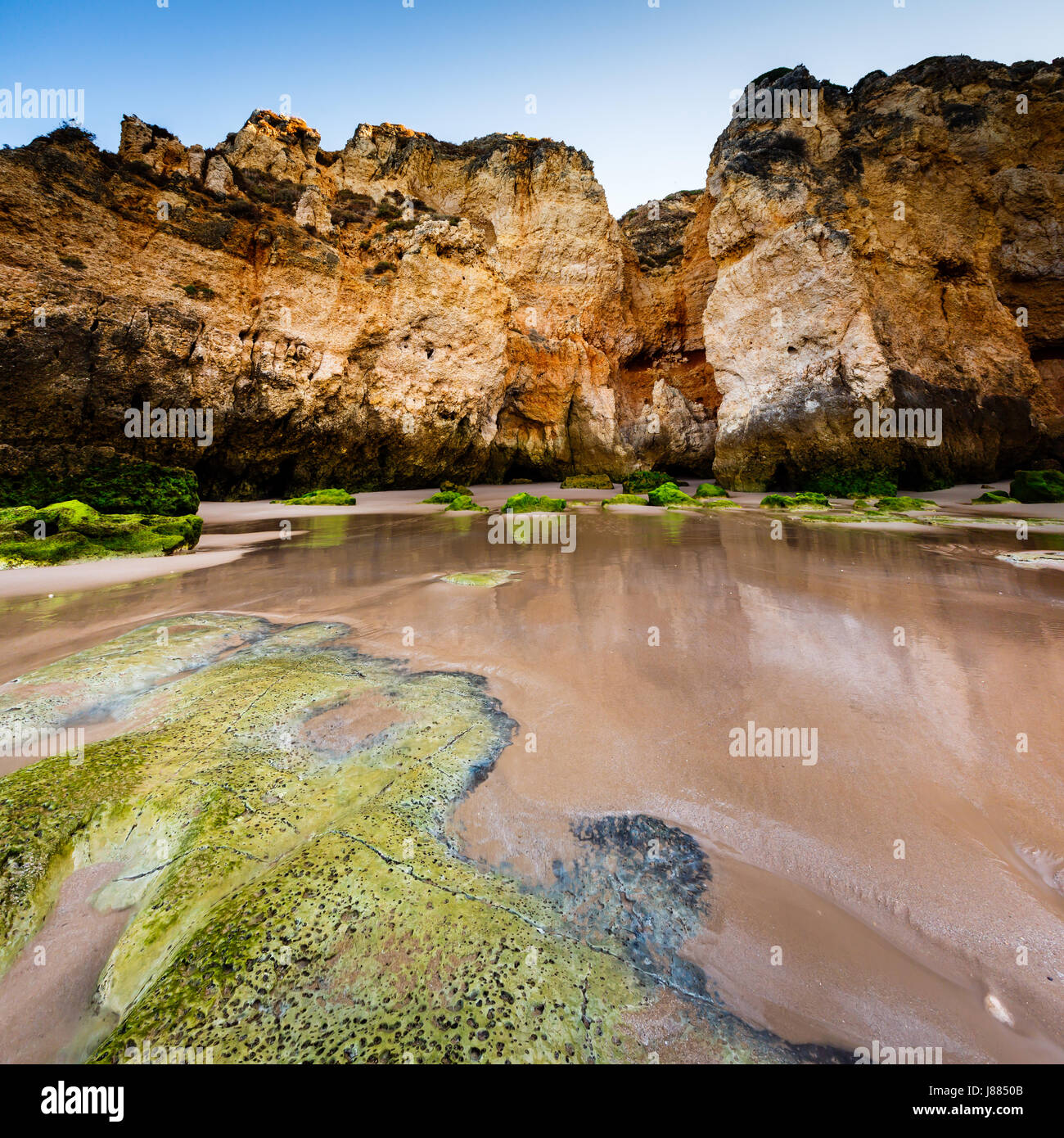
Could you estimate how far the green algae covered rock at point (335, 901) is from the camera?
1.05m

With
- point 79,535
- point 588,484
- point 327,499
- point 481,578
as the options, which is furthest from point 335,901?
point 588,484

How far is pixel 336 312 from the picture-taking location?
16.7 metres

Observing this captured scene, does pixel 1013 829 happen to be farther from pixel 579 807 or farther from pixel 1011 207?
pixel 1011 207

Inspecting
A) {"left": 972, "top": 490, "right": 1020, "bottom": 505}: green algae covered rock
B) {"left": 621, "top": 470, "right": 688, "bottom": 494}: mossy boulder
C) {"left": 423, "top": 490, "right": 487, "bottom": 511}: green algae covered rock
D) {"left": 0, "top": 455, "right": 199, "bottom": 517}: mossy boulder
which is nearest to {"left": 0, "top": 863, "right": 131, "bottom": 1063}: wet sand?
{"left": 0, "top": 455, "right": 199, "bottom": 517}: mossy boulder

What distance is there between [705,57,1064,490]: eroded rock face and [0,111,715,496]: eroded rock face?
235 inches

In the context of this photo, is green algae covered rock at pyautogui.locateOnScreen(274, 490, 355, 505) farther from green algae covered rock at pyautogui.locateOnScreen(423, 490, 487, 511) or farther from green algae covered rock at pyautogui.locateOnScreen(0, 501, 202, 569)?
green algae covered rock at pyautogui.locateOnScreen(0, 501, 202, 569)

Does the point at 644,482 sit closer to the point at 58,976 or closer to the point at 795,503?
the point at 795,503

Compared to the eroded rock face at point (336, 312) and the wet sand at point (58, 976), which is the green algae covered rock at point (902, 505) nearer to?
the eroded rock face at point (336, 312)

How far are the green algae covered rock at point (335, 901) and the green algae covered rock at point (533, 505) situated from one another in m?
10.3

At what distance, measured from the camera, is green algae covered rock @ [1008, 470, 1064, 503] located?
13158 millimetres

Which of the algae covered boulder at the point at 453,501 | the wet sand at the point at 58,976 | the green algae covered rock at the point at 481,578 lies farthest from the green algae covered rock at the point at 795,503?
the wet sand at the point at 58,976

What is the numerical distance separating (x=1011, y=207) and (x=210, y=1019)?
27.4 metres

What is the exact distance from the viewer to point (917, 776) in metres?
2.03

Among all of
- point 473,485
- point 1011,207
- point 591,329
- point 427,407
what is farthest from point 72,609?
point 1011,207
